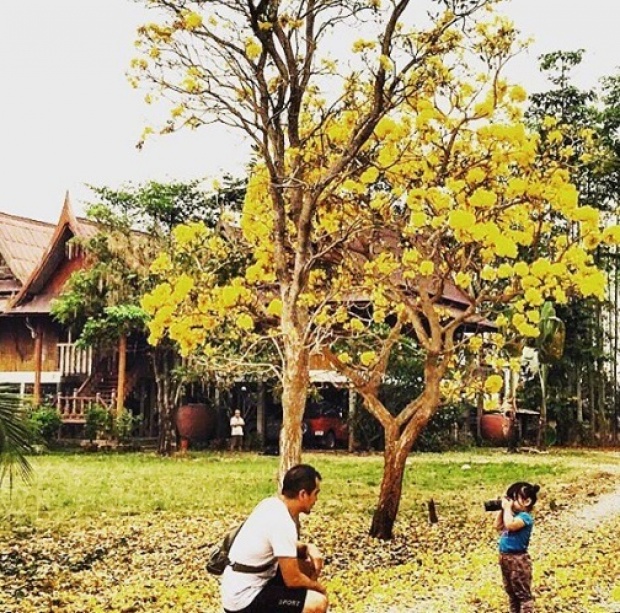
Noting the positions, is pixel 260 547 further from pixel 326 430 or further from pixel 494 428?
pixel 494 428

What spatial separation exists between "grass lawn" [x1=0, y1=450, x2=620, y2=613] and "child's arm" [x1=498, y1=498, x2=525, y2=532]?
1.32 meters

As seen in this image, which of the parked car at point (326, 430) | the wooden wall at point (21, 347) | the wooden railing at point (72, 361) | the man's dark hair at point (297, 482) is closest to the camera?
the man's dark hair at point (297, 482)

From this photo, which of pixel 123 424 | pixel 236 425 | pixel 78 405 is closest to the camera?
pixel 123 424

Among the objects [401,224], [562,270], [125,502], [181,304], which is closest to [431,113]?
[401,224]

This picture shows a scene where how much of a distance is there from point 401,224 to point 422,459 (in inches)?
542

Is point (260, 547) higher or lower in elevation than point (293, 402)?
lower

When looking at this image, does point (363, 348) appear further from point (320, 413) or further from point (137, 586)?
point (137, 586)

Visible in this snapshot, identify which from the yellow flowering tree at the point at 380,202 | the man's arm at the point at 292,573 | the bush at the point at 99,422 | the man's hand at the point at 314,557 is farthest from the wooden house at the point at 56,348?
the man's arm at the point at 292,573

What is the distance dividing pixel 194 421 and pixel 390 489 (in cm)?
1729

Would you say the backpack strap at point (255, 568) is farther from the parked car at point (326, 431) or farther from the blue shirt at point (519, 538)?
the parked car at point (326, 431)

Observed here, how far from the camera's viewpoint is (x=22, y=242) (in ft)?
107

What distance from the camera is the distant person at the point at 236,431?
27.4 meters

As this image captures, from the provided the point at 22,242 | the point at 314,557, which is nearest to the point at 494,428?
the point at 22,242

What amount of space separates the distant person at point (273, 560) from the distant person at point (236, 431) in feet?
71.8
